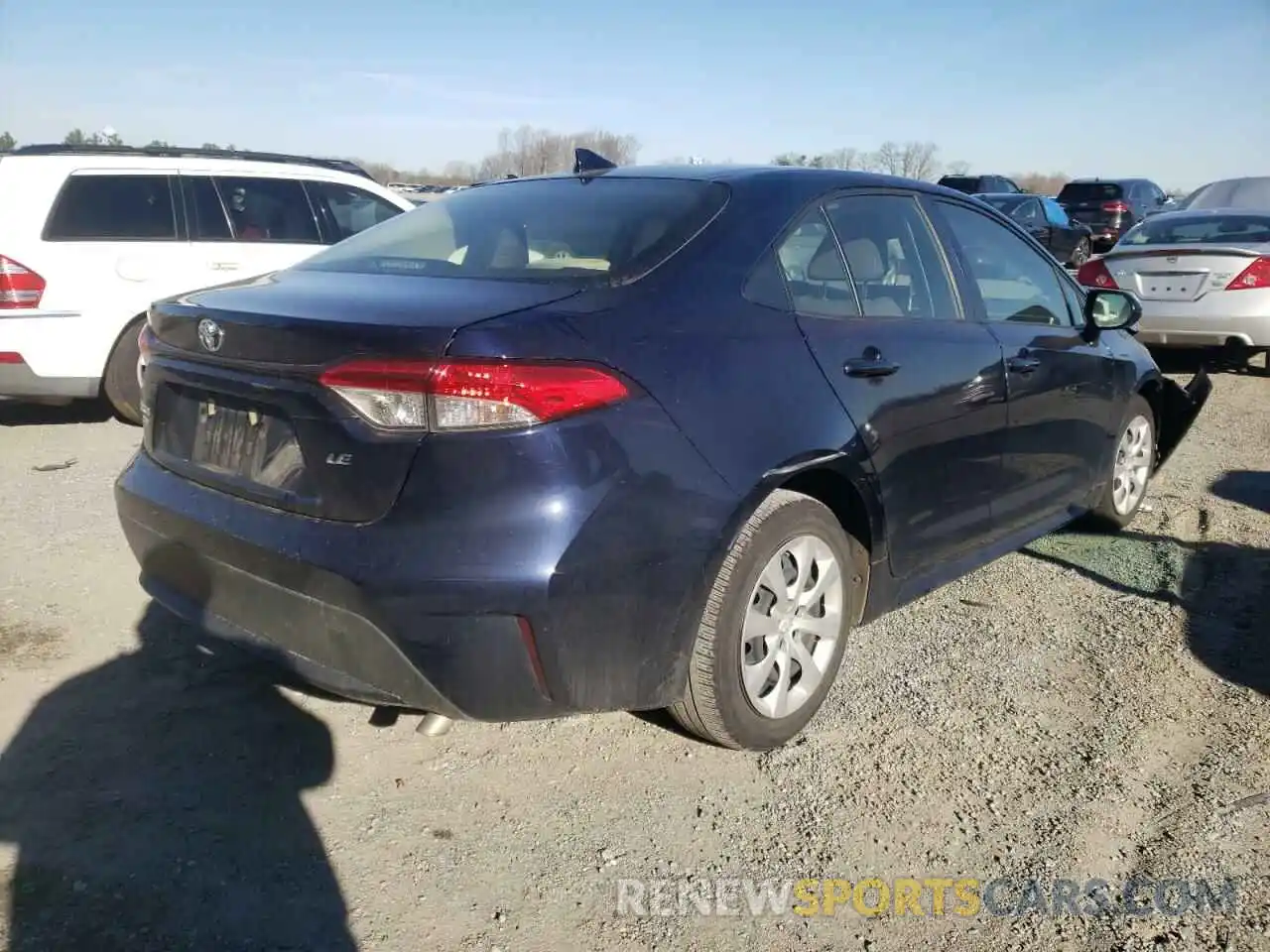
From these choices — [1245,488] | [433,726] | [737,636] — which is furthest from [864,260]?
[1245,488]

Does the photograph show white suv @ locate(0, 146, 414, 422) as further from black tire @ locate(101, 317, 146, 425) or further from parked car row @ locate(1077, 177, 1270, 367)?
parked car row @ locate(1077, 177, 1270, 367)

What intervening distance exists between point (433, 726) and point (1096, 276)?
26.9 feet

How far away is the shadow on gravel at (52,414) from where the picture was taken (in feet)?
22.7

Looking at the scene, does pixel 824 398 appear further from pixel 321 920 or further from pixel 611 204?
pixel 321 920

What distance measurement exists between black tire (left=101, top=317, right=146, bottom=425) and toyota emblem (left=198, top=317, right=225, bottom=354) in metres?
4.22

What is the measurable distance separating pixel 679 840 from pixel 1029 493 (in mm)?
2126

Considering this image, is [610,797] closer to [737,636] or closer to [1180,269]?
[737,636]

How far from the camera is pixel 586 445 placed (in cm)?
227

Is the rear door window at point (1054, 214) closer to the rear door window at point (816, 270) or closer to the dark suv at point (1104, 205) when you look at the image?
the dark suv at point (1104, 205)

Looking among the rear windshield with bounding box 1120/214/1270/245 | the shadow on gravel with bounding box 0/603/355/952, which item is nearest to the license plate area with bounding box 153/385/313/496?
the shadow on gravel with bounding box 0/603/355/952

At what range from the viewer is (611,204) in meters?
3.06

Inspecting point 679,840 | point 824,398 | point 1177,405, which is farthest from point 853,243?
point 1177,405

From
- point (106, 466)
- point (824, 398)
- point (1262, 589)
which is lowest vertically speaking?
point (106, 466)

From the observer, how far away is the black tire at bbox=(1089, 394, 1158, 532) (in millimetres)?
4660
